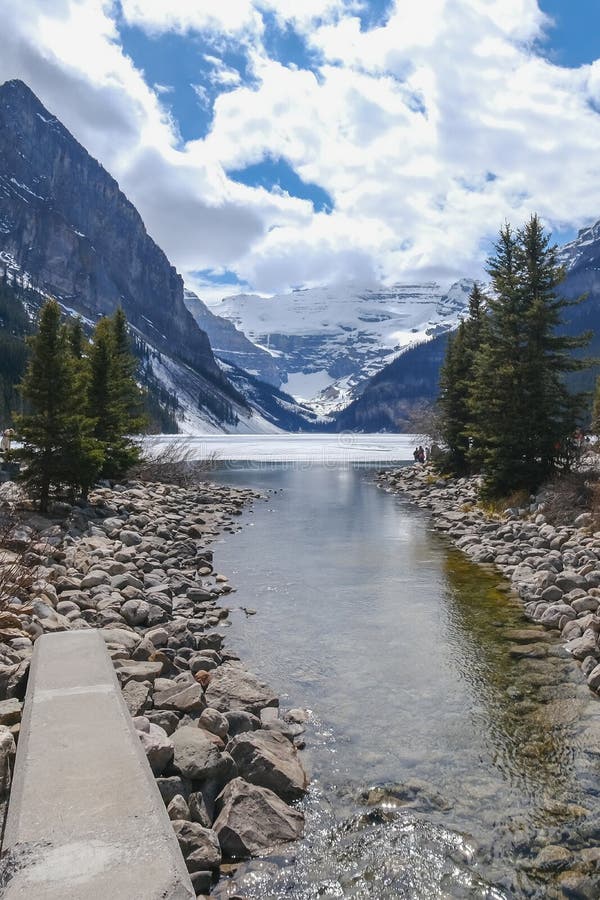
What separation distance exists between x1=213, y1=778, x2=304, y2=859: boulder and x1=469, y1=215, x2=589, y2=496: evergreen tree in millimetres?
18997

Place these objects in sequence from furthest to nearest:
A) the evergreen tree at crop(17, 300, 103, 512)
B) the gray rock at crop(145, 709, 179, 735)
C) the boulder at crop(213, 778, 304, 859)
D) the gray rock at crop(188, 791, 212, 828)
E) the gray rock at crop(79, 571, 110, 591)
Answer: the evergreen tree at crop(17, 300, 103, 512)
the gray rock at crop(79, 571, 110, 591)
the gray rock at crop(145, 709, 179, 735)
the gray rock at crop(188, 791, 212, 828)
the boulder at crop(213, 778, 304, 859)

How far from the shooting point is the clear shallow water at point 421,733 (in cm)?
518

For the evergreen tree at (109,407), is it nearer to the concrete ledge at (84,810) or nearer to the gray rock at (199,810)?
the concrete ledge at (84,810)

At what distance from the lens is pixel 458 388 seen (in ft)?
113

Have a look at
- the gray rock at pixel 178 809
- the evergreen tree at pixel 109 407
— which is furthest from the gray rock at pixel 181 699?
the evergreen tree at pixel 109 407

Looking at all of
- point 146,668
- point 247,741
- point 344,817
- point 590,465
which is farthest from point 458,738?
point 590,465

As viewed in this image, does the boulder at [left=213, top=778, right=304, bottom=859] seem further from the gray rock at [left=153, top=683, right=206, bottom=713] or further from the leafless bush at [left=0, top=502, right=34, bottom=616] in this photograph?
the leafless bush at [left=0, top=502, right=34, bottom=616]

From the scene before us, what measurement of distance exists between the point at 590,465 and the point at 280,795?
1921 cm

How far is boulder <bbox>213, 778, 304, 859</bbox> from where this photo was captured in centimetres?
528

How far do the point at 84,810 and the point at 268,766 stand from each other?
2.54 metres

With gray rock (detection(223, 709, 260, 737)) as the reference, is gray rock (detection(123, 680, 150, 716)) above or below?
above

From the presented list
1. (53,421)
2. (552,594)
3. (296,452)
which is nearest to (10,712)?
(552,594)

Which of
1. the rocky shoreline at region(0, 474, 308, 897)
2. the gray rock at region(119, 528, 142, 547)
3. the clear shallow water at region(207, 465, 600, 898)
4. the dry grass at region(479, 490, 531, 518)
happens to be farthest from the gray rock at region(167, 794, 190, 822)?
the dry grass at region(479, 490, 531, 518)

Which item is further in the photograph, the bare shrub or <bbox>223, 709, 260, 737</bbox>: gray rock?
the bare shrub
